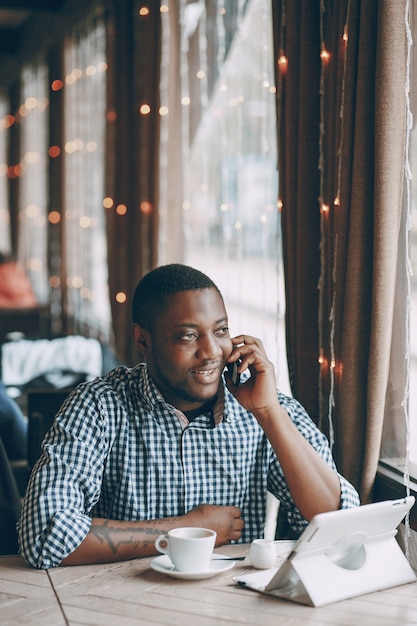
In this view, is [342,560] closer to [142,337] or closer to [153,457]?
[153,457]

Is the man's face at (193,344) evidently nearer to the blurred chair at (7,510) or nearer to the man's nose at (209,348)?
the man's nose at (209,348)

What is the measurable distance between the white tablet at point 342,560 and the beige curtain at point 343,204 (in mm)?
585

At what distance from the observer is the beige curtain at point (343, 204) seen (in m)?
2.18

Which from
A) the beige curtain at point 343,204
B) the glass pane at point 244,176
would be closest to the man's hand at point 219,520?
the beige curtain at point 343,204

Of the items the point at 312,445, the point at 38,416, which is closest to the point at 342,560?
the point at 312,445

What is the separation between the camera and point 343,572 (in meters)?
1.67

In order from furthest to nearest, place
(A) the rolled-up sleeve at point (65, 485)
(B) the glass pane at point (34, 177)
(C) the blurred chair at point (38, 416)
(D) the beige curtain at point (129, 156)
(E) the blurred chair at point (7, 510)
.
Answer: (B) the glass pane at point (34, 177) < (D) the beige curtain at point (129, 156) < (C) the blurred chair at point (38, 416) < (E) the blurred chair at point (7, 510) < (A) the rolled-up sleeve at point (65, 485)

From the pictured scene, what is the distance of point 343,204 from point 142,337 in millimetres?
631

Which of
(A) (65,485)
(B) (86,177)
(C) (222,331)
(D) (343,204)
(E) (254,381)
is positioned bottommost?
(A) (65,485)

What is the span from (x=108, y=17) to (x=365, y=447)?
11.9 ft

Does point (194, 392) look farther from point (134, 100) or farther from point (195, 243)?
point (134, 100)

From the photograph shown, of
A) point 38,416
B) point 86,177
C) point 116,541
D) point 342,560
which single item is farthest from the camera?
point 86,177

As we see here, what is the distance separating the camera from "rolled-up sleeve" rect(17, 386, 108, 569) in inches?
72.7

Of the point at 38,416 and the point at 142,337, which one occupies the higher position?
the point at 142,337
